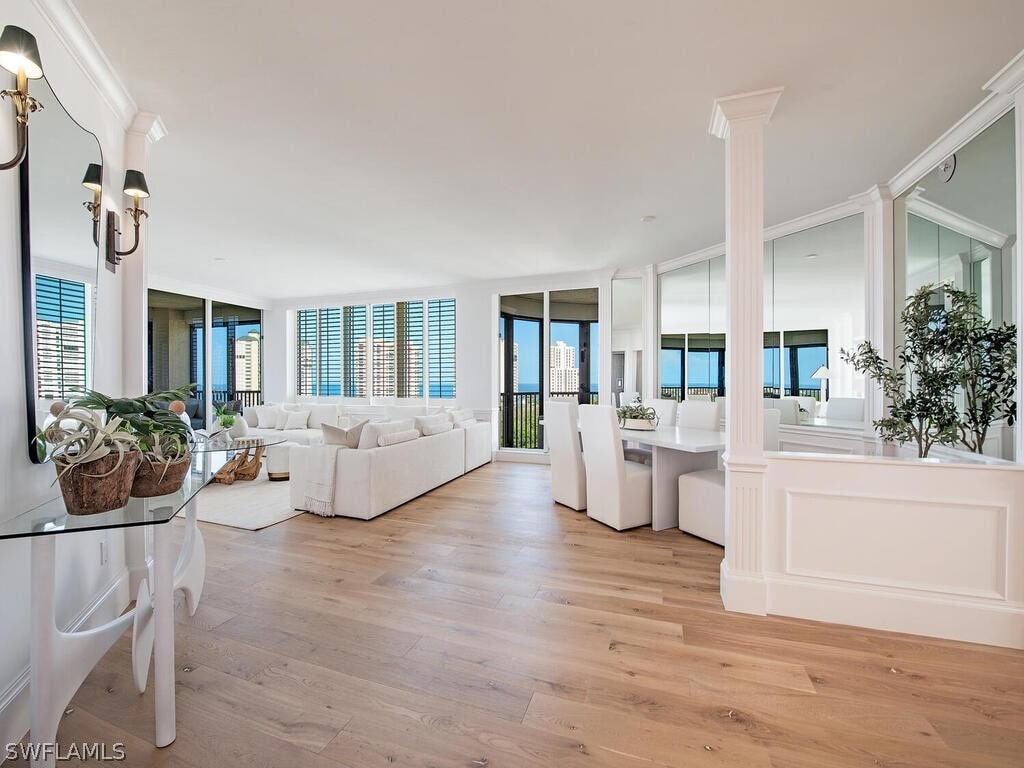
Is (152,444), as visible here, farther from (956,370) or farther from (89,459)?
(956,370)

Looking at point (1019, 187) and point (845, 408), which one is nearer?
point (1019, 187)

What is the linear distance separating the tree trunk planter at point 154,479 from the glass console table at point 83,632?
41mm

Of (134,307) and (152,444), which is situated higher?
(134,307)

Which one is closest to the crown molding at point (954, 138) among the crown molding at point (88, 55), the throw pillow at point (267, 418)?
the crown molding at point (88, 55)

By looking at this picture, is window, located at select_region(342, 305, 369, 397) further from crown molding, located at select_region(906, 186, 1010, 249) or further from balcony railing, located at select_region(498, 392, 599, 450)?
crown molding, located at select_region(906, 186, 1010, 249)

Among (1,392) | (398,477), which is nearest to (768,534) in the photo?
(398,477)

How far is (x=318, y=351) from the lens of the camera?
8281 millimetres

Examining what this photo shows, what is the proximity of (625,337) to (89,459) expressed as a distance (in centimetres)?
572

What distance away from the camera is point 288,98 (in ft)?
7.59

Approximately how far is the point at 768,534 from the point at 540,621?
1298mm

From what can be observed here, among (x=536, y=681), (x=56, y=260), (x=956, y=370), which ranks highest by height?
(x=56, y=260)

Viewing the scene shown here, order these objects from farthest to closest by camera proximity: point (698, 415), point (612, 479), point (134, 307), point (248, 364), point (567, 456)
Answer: point (248, 364)
point (698, 415)
point (567, 456)
point (612, 479)
point (134, 307)

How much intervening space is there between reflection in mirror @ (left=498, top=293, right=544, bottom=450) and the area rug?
3288 millimetres

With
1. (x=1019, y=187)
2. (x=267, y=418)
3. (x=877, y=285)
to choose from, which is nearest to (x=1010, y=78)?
(x=1019, y=187)
